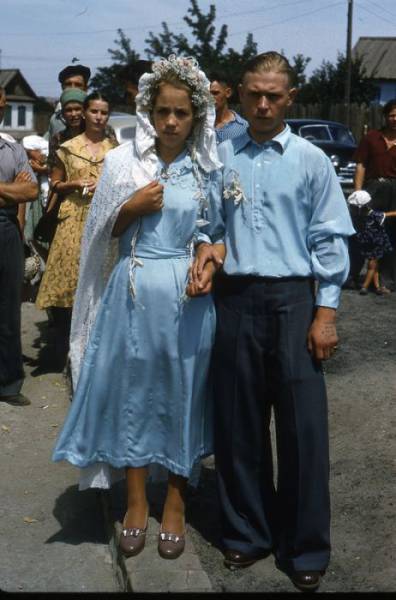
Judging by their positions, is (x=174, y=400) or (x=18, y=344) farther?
(x=18, y=344)

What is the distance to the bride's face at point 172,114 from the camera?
13.4 ft

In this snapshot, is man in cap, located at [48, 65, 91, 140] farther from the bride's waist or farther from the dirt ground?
the bride's waist

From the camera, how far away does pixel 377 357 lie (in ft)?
24.6

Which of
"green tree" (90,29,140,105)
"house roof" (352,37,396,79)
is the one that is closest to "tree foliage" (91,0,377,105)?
"green tree" (90,29,140,105)

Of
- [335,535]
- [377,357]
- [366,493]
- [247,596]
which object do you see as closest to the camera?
[247,596]

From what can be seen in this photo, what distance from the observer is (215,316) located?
418 centimetres

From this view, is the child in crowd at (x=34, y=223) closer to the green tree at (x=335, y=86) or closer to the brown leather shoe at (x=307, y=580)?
the brown leather shoe at (x=307, y=580)

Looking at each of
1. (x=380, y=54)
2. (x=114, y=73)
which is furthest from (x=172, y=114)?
(x=380, y=54)

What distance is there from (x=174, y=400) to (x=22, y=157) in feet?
→ 10.8

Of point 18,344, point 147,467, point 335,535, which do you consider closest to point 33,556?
point 147,467

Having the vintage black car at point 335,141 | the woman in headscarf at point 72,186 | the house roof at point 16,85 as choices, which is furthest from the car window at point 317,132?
the house roof at point 16,85

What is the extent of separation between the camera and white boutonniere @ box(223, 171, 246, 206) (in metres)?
3.91

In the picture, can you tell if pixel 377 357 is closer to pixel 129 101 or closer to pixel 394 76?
pixel 129 101

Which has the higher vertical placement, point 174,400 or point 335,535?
point 174,400
